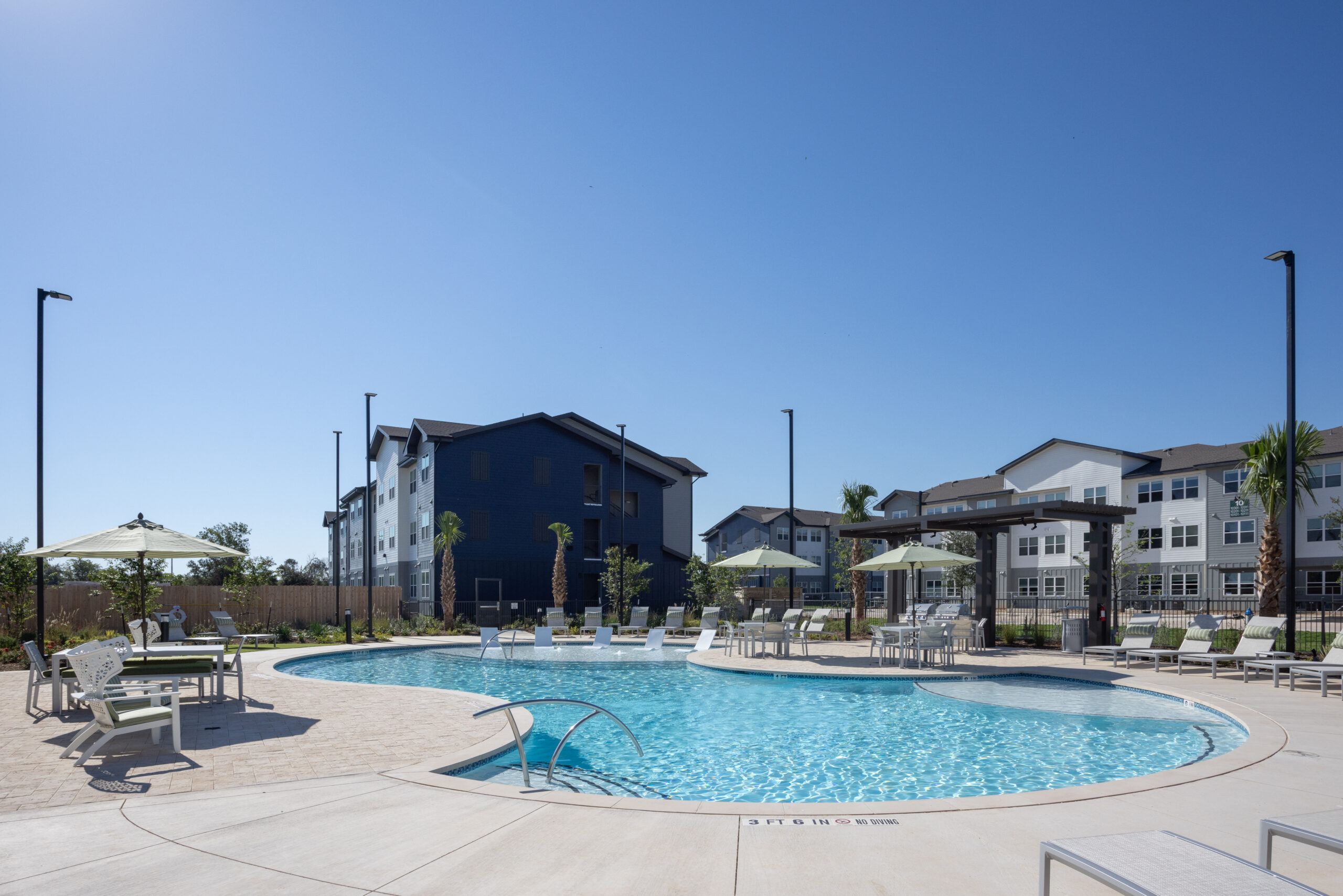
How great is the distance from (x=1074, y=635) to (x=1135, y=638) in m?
2.37

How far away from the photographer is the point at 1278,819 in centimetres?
365

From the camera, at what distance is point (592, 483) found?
40.1m

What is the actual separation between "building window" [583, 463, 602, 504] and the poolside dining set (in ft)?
81.0

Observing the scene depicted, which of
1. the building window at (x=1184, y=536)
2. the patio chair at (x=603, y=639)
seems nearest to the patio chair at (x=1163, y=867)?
the patio chair at (x=603, y=639)

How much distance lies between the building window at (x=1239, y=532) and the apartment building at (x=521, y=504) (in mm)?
25395

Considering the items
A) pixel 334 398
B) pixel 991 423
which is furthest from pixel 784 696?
pixel 334 398

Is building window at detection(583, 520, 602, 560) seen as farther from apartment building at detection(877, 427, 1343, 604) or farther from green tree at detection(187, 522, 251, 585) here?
green tree at detection(187, 522, 251, 585)

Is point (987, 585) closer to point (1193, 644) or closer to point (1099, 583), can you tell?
point (1099, 583)

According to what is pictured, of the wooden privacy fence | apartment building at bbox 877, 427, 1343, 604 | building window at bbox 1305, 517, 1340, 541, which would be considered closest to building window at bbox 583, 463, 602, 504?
the wooden privacy fence

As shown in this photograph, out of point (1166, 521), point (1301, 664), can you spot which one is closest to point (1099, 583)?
point (1301, 664)

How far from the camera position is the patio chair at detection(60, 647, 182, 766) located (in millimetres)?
7262

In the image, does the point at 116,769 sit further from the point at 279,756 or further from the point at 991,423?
the point at 991,423

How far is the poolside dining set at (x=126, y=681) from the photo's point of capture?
24.4ft

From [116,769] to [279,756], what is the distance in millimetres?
1258
